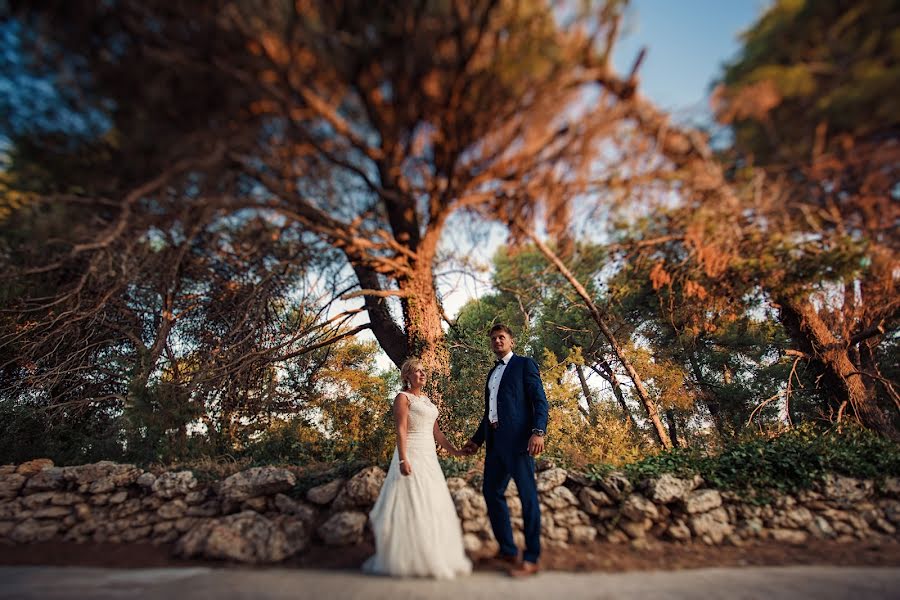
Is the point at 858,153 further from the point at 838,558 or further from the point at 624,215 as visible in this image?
the point at 838,558

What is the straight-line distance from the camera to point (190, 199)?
355cm

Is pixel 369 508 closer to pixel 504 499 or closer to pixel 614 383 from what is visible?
pixel 504 499

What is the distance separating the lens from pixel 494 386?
3.97 meters

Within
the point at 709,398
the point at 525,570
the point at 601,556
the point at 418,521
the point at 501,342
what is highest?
the point at 709,398

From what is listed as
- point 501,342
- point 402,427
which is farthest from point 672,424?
point 402,427

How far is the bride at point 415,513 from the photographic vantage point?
3160 mm

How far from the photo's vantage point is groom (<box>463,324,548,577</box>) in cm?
337

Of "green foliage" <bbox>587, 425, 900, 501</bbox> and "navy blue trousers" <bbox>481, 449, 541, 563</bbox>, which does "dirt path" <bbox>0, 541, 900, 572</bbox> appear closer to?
"navy blue trousers" <bbox>481, 449, 541, 563</bbox>

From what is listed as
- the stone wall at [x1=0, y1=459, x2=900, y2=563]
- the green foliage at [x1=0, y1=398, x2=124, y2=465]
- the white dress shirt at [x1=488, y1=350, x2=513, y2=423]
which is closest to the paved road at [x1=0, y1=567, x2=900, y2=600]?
the stone wall at [x1=0, y1=459, x2=900, y2=563]

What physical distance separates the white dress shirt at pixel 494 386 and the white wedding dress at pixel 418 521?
2.00 feet

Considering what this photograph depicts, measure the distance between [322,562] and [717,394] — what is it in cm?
1812

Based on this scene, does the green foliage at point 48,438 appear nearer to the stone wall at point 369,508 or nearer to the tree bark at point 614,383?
the stone wall at point 369,508

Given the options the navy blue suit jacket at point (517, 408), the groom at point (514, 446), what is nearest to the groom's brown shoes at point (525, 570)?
the groom at point (514, 446)

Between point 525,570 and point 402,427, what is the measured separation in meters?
1.51
